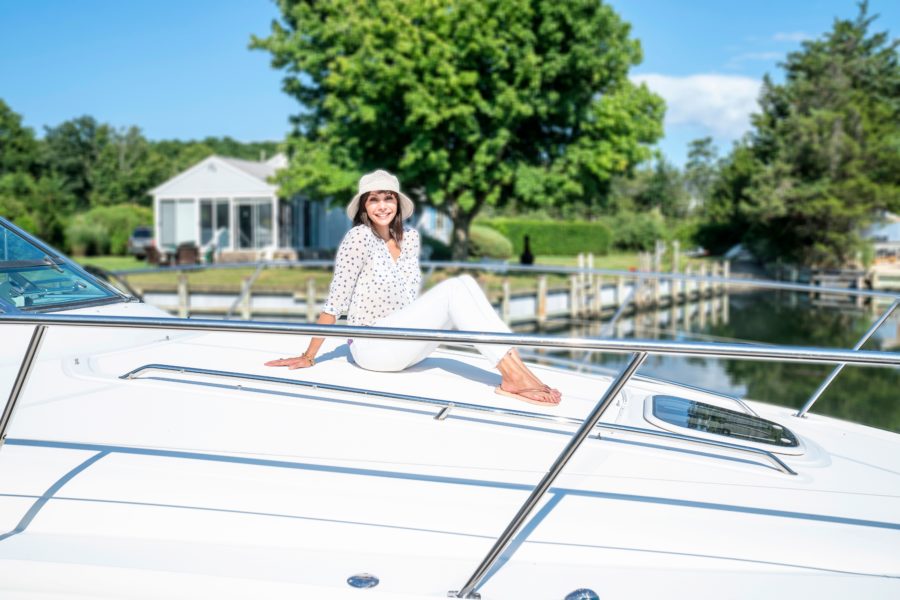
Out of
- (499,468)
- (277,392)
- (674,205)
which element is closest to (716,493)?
(499,468)

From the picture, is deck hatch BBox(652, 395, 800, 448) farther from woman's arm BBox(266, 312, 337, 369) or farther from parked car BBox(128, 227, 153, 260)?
parked car BBox(128, 227, 153, 260)

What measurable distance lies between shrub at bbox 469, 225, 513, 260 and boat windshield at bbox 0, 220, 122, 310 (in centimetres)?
2951

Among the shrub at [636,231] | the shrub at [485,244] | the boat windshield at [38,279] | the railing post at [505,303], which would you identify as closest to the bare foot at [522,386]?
the boat windshield at [38,279]

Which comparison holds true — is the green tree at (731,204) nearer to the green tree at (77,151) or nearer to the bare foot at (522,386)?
the bare foot at (522,386)

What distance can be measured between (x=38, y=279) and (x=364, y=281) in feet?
4.14

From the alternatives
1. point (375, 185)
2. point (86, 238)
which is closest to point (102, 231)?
point (86, 238)

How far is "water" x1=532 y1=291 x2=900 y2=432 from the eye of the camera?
40.1ft

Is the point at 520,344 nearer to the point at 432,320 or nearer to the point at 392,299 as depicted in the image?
the point at 432,320

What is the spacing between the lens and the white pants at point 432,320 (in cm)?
274

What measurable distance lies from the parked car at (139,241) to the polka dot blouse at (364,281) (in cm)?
2971

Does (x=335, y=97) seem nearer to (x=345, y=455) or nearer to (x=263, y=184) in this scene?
(x=263, y=184)

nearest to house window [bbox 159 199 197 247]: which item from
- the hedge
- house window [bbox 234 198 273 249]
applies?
house window [bbox 234 198 273 249]

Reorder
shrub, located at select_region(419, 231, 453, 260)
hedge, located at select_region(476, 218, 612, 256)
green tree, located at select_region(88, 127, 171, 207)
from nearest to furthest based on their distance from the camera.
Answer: shrub, located at select_region(419, 231, 453, 260)
hedge, located at select_region(476, 218, 612, 256)
green tree, located at select_region(88, 127, 171, 207)

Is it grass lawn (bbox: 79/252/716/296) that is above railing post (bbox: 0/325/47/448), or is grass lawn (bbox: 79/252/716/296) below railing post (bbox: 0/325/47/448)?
below
